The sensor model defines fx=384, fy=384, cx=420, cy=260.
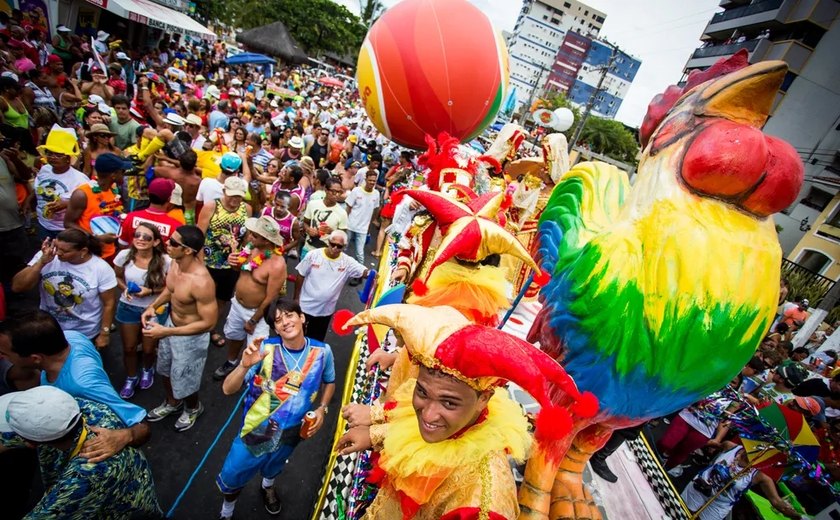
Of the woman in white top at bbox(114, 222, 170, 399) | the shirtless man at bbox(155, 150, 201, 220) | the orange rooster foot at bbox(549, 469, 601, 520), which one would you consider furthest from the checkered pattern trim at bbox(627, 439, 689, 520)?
the shirtless man at bbox(155, 150, 201, 220)

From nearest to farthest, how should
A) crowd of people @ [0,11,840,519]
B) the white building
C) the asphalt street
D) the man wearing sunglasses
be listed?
crowd of people @ [0,11,840,519]
the asphalt street
the man wearing sunglasses
the white building

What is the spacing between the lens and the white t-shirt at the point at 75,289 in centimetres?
298

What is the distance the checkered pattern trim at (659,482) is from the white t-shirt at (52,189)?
6129 millimetres

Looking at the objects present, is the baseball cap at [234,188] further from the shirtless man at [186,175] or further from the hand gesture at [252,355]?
the hand gesture at [252,355]

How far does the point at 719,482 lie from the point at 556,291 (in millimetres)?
3524

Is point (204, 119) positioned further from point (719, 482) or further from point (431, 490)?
point (719, 482)

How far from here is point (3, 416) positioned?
1.73 meters

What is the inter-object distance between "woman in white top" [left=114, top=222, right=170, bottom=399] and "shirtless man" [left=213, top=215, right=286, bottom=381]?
0.68 meters

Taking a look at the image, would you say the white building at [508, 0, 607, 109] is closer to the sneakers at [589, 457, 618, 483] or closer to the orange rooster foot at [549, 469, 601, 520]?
the sneakers at [589, 457, 618, 483]

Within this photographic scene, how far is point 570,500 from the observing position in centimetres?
201

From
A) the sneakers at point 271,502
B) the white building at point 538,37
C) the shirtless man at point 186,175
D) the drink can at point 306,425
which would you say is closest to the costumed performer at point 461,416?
the drink can at point 306,425

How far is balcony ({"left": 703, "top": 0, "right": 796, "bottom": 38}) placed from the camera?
747 inches

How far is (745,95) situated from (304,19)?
156ft

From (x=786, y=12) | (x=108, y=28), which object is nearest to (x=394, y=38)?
(x=108, y=28)
